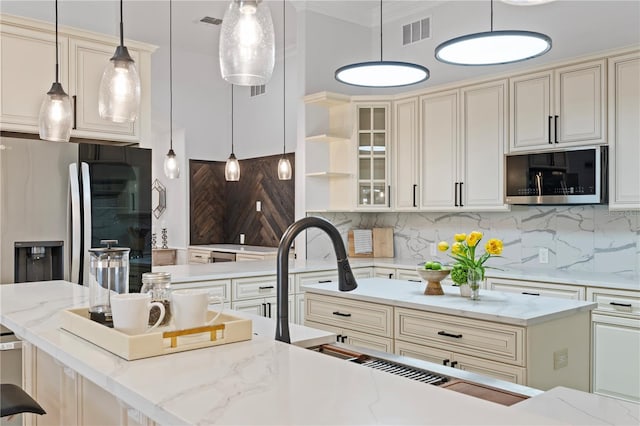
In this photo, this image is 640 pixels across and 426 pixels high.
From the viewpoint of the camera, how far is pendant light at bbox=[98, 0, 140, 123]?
65.2 inches

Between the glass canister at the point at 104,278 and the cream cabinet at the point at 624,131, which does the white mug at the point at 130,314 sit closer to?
the glass canister at the point at 104,278

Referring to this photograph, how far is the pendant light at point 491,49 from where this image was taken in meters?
2.63

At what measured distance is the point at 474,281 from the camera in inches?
119

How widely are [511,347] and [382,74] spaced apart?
64.9 inches

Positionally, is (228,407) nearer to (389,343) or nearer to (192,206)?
(389,343)

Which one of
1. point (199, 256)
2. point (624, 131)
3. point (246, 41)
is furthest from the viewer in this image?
point (199, 256)

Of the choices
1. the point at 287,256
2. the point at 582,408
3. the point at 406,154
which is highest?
the point at 406,154

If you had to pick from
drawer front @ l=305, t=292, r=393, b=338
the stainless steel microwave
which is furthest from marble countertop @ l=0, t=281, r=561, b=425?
the stainless steel microwave

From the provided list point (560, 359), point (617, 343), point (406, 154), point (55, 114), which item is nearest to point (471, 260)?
point (560, 359)

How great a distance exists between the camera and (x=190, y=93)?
7.46 metres

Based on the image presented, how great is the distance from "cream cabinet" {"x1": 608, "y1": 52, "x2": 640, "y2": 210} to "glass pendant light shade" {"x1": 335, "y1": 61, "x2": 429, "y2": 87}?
1.69 metres

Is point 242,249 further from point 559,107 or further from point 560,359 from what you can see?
point 560,359

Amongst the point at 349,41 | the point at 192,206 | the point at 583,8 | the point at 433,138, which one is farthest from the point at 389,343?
the point at 192,206

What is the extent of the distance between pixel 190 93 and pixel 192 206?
5.03 ft
